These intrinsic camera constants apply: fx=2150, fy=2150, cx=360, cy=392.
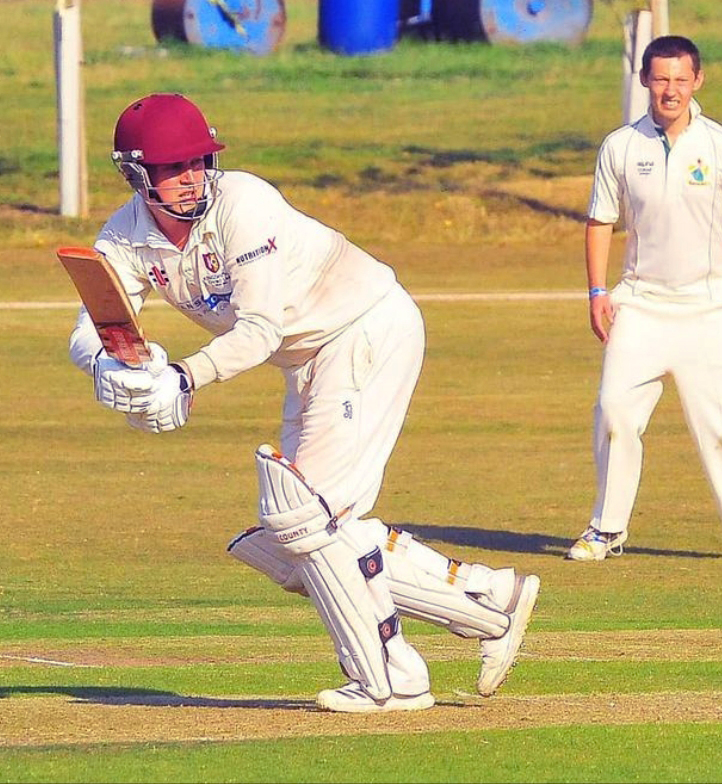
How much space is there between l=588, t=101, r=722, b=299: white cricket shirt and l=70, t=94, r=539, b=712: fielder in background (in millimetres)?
3645

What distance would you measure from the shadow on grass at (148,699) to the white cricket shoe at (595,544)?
4117 mm

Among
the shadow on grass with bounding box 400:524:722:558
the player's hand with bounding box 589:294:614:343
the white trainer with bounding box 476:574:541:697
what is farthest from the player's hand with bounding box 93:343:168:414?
the shadow on grass with bounding box 400:524:722:558

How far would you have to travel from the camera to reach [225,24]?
141 feet

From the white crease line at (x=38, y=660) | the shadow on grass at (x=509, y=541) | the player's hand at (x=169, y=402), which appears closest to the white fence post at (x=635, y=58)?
the shadow on grass at (x=509, y=541)

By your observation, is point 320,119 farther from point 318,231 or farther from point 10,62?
point 318,231

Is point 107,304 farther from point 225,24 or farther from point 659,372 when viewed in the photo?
point 225,24

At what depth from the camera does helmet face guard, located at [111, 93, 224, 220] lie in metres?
6.29

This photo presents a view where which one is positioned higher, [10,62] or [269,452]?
[269,452]

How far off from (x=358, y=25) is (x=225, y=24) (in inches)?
105

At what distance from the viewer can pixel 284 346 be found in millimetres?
6633

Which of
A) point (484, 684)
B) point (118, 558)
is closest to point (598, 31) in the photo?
point (118, 558)

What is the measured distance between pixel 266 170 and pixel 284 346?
2457cm

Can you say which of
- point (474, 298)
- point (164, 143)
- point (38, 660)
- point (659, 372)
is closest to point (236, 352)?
point (164, 143)

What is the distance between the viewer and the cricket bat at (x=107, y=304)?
597cm
